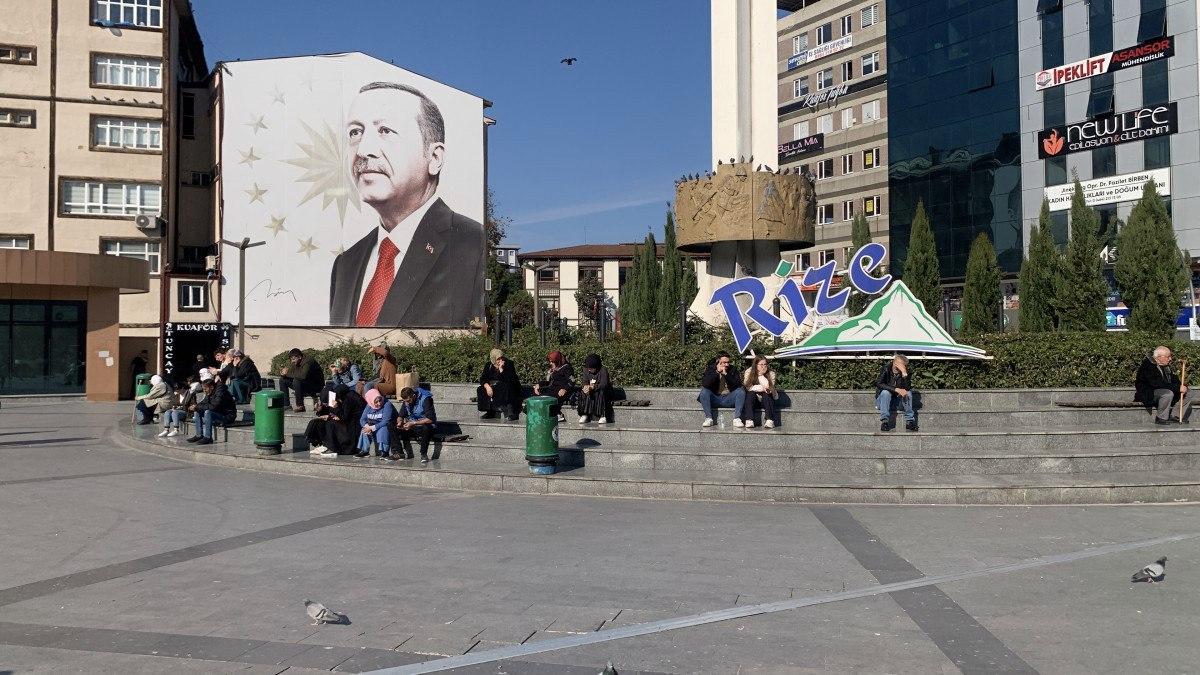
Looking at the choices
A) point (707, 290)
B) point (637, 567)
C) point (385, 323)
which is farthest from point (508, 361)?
point (385, 323)

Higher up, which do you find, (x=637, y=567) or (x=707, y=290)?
(x=707, y=290)

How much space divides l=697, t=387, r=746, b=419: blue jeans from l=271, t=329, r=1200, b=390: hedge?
5.96 feet

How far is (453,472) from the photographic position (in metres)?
12.3

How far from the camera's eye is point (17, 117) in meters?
36.1

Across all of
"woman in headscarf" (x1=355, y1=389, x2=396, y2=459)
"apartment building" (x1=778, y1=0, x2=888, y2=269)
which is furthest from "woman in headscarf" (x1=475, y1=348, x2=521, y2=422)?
"apartment building" (x1=778, y1=0, x2=888, y2=269)

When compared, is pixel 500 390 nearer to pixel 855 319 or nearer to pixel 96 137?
pixel 855 319

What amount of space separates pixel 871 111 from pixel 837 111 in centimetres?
272

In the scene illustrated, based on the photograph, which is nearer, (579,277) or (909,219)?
(909,219)

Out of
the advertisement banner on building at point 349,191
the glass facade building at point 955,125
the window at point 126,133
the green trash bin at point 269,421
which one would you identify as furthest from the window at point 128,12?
the glass facade building at point 955,125

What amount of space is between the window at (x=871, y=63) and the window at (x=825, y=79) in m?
2.90

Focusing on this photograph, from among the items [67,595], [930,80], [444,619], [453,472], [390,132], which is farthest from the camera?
[930,80]

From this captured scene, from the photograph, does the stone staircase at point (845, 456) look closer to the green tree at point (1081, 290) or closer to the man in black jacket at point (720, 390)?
the man in black jacket at point (720, 390)

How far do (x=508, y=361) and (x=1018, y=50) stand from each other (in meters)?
38.8

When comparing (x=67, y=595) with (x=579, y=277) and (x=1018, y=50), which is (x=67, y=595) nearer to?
(x=1018, y=50)
